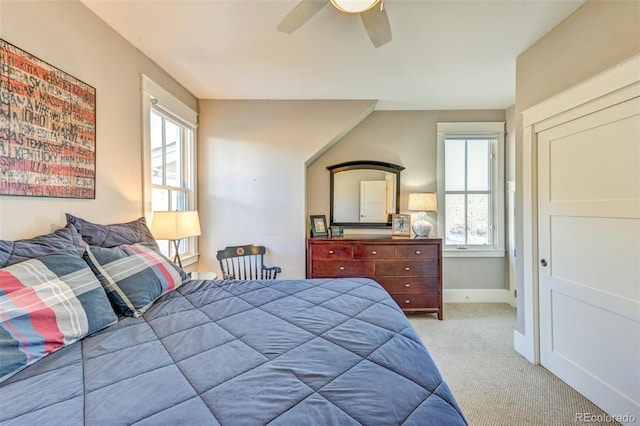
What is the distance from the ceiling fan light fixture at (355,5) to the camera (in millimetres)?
1460

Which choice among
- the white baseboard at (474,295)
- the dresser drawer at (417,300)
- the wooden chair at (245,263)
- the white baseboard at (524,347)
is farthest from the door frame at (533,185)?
the wooden chair at (245,263)

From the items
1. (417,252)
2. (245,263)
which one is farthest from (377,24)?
(245,263)

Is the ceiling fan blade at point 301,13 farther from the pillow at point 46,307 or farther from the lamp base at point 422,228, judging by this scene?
the lamp base at point 422,228

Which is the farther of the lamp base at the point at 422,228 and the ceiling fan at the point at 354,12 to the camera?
the lamp base at the point at 422,228

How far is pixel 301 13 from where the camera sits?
1.55 meters

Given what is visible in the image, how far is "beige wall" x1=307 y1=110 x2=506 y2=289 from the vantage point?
369cm

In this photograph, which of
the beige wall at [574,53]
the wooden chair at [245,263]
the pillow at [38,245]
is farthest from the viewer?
the wooden chair at [245,263]

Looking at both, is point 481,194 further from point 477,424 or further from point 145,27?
point 145,27

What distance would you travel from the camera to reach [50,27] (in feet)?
5.02

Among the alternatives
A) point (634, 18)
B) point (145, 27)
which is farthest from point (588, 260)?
point (145, 27)

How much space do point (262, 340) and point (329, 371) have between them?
0.32 metres

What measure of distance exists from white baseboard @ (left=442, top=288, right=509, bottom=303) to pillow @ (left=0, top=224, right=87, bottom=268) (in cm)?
381

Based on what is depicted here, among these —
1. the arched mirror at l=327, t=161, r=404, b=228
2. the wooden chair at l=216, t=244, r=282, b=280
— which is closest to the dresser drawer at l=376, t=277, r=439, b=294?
the arched mirror at l=327, t=161, r=404, b=228

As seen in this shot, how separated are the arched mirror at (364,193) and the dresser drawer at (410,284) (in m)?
0.78
